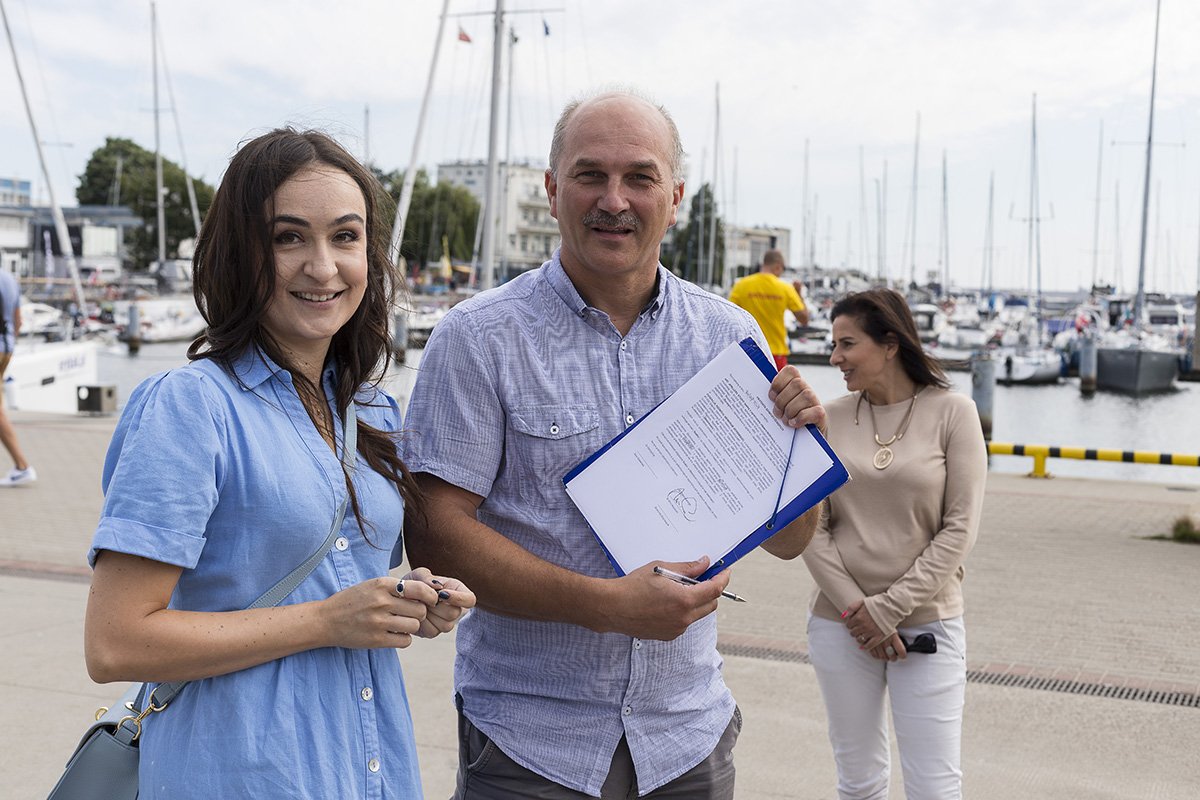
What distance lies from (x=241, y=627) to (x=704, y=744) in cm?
113

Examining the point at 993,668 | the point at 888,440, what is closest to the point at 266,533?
the point at 888,440

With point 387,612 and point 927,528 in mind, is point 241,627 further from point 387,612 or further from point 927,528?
point 927,528

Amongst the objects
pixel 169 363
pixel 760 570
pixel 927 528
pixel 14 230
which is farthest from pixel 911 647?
pixel 14 230

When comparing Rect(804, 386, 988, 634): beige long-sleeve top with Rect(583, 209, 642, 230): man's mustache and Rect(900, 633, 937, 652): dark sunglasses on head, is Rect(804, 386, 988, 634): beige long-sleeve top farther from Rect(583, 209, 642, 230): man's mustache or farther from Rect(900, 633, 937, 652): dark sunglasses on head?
Rect(583, 209, 642, 230): man's mustache

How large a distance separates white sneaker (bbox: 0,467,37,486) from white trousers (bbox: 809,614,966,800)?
10.0m

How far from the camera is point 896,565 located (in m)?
4.05

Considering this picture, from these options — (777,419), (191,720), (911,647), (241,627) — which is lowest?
(911,647)

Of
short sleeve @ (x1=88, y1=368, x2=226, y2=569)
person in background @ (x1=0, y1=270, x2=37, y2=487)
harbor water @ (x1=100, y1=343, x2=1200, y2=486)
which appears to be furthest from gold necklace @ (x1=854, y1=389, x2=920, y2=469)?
harbor water @ (x1=100, y1=343, x2=1200, y2=486)

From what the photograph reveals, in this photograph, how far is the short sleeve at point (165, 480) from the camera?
1.87 metres

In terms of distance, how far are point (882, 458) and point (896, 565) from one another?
1.24ft

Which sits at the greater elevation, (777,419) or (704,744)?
(777,419)

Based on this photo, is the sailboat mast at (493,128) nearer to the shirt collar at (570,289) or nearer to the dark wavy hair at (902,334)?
the dark wavy hair at (902,334)

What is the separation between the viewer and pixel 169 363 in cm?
4628

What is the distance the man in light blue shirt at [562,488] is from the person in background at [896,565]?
1.41 metres
